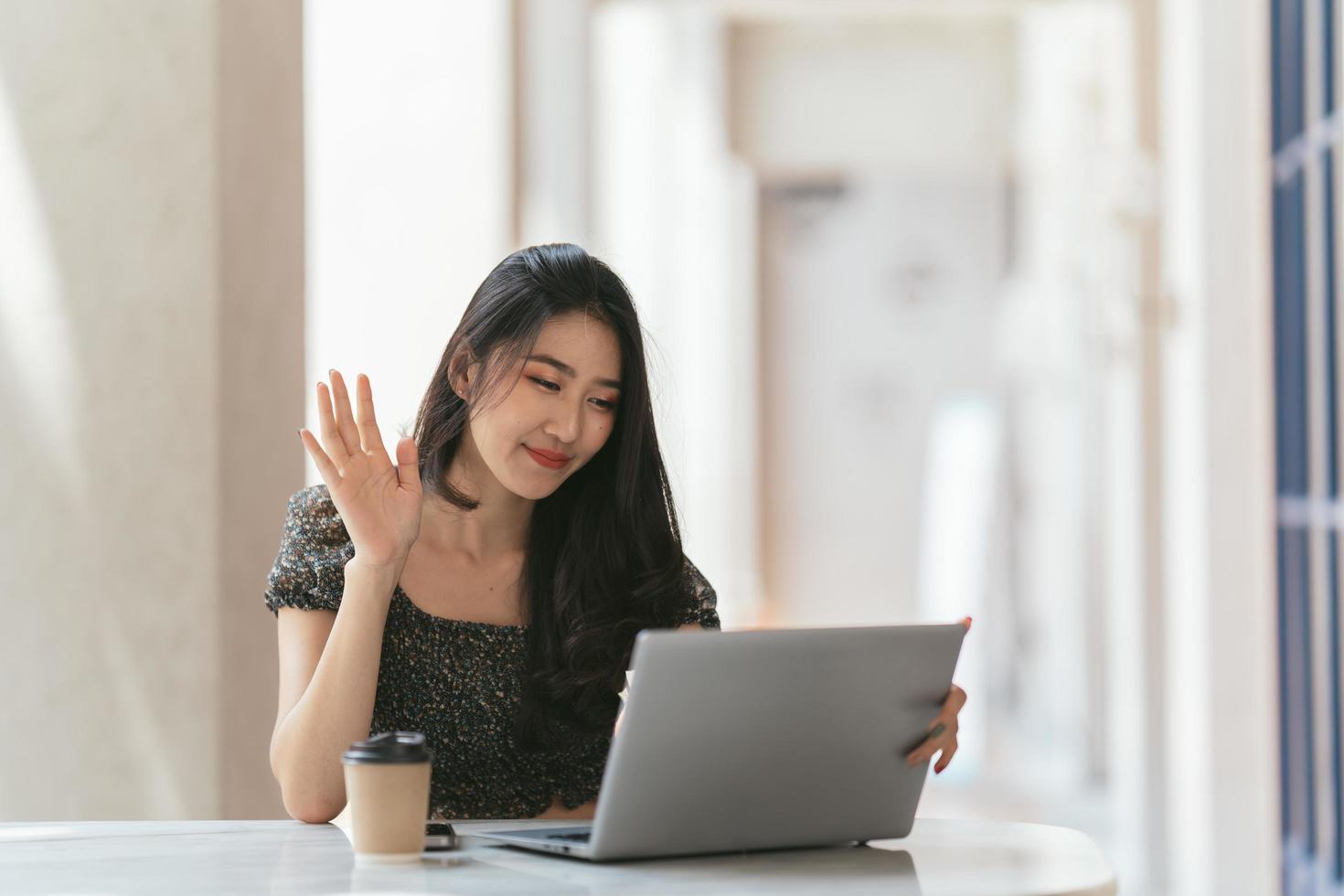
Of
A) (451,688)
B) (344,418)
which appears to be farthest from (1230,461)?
(344,418)

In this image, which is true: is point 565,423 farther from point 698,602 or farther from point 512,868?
point 512,868

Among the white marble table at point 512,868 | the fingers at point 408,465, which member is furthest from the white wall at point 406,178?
the white marble table at point 512,868

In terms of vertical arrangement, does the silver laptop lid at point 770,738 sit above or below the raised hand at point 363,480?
below

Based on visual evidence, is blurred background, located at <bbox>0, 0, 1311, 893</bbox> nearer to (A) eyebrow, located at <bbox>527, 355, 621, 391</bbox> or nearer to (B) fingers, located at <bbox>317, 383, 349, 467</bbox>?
(A) eyebrow, located at <bbox>527, 355, 621, 391</bbox>

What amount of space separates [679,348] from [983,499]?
1.83 meters

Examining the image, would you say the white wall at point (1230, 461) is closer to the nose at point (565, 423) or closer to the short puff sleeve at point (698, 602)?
the short puff sleeve at point (698, 602)

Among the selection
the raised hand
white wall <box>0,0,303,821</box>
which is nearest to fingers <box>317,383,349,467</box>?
the raised hand

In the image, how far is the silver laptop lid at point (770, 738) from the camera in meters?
1.05

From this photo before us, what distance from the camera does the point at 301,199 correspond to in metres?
2.03

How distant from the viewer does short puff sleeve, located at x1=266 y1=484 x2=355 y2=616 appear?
1562mm

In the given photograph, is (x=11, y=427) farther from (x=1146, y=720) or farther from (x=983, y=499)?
(x=983, y=499)

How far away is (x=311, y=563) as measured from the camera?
157 centimetres

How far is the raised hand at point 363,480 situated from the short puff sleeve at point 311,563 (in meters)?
0.15

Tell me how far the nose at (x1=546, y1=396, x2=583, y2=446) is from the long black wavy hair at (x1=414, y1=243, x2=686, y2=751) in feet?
0.20
